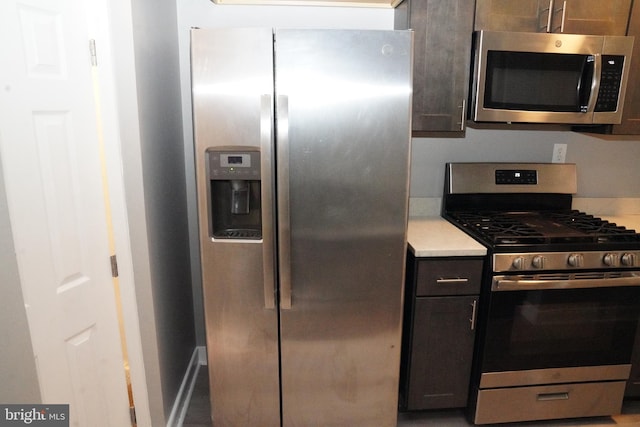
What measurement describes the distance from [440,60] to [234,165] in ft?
3.50

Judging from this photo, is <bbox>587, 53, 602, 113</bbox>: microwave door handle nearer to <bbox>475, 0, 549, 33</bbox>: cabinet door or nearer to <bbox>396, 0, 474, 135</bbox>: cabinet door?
<bbox>475, 0, 549, 33</bbox>: cabinet door

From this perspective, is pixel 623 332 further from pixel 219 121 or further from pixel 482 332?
pixel 219 121

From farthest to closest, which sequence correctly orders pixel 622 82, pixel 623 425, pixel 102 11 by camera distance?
pixel 623 425
pixel 622 82
pixel 102 11

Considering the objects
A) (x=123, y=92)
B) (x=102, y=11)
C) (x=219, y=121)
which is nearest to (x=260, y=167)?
(x=219, y=121)

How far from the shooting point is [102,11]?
4.60 ft

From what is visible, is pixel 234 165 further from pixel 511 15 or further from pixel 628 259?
pixel 628 259

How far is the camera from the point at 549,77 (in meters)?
1.92

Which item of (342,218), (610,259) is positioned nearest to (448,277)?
(342,218)

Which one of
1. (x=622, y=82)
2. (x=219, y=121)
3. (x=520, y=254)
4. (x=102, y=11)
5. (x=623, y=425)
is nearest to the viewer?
(x=102, y=11)

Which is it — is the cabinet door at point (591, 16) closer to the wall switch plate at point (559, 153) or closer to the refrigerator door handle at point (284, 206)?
the wall switch plate at point (559, 153)

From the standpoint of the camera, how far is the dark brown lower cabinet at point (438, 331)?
72.1 inches

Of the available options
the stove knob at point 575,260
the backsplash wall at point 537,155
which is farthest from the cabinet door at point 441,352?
the backsplash wall at point 537,155

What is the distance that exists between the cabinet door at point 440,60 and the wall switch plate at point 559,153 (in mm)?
805

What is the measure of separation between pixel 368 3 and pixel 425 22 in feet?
1.31
